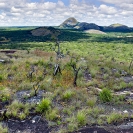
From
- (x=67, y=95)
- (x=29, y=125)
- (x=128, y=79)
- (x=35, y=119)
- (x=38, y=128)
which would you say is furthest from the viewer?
(x=128, y=79)

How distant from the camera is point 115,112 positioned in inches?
439

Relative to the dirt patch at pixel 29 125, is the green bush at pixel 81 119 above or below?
above

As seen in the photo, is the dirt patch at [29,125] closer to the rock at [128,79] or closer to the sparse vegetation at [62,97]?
the sparse vegetation at [62,97]

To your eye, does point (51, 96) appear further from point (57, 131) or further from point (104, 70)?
point (104, 70)

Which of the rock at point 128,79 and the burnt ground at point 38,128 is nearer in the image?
the burnt ground at point 38,128

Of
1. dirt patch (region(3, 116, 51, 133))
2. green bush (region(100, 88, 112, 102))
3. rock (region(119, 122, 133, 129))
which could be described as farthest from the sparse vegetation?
rock (region(119, 122, 133, 129))

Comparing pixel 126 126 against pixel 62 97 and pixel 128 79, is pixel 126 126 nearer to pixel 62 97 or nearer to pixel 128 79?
pixel 62 97

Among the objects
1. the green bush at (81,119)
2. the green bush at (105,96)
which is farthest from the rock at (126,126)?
the green bush at (105,96)

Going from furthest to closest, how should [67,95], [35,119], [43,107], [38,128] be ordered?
[67,95] < [43,107] < [35,119] < [38,128]

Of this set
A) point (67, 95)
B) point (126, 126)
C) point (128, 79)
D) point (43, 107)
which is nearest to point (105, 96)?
point (67, 95)

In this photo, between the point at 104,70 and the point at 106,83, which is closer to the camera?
the point at 106,83

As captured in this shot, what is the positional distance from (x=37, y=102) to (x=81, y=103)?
2.39 metres

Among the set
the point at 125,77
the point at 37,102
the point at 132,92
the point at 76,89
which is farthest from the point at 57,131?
the point at 125,77

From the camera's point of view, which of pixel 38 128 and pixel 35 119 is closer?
pixel 38 128
